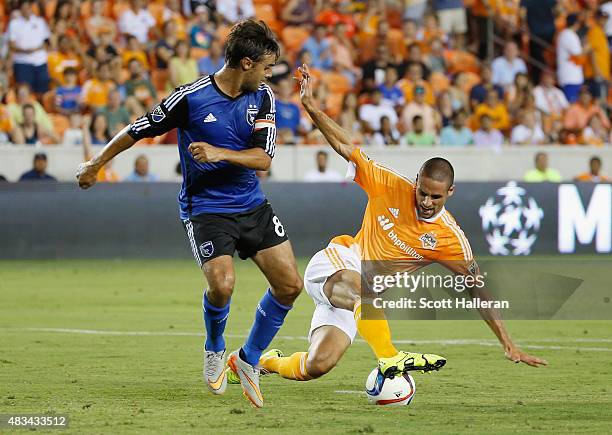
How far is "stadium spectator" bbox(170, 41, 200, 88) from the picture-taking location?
69.0 feet

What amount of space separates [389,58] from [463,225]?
503cm

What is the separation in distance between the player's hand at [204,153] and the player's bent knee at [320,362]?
1.43 meters

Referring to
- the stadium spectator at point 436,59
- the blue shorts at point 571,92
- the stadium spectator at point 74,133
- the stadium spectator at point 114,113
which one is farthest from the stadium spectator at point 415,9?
the stadium spectator at point 74,133

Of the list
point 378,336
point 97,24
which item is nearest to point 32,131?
point 97,24

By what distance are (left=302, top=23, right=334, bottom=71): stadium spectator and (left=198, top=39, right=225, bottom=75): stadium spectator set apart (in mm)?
1901

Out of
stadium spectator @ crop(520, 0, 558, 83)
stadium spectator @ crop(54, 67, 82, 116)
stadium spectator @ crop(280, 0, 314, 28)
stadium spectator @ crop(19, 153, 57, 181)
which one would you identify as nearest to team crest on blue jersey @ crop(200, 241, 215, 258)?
stadium spectator @ crop(19, 153, 57, 181)

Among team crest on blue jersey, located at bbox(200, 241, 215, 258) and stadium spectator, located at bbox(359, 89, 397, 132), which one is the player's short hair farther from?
stadium spectator, located at bbox(359, 89, 397, 132)

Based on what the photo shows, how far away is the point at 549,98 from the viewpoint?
77.8 ft

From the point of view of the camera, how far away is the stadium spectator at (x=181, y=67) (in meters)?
21.0

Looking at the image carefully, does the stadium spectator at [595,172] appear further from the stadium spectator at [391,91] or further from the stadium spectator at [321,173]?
the stadium spectator at [321,173]

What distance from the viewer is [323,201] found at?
62.7 feet

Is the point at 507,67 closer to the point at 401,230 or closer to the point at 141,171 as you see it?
the point at 141,171

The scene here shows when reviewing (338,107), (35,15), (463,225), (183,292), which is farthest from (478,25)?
(183,292)

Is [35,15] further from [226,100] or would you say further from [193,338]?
[226,100]
